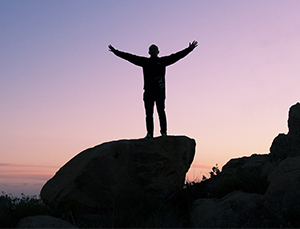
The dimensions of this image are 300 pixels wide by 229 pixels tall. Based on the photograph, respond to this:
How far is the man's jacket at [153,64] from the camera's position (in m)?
10.4

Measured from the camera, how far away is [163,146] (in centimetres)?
964

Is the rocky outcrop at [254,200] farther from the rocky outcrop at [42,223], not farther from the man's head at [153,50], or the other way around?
the man's head at [153,50]

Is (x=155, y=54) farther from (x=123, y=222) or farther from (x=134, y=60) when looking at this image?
(x=123, y=222)

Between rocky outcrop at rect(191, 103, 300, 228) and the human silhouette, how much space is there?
215 centimetres

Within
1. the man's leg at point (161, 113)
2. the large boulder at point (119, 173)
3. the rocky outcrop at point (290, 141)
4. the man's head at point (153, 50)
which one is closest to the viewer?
the large boulder at point (119, 173)

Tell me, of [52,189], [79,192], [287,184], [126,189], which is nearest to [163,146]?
[126,189]

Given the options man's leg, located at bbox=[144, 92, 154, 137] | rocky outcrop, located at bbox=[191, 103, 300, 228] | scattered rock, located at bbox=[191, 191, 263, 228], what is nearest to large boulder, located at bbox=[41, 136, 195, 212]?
man's leg, located at bbox=[144, 92, 154, 137]

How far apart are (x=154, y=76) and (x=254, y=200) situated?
4.71 m

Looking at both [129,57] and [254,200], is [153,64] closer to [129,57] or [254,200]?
[129,57]

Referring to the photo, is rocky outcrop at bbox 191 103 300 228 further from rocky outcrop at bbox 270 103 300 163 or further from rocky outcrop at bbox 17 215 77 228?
rocky outcrop at bbox 17 215 77 228

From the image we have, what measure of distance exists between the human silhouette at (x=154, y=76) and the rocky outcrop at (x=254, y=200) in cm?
215

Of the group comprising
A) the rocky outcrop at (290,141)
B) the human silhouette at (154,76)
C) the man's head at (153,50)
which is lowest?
the rocky outcrop at (290,141)

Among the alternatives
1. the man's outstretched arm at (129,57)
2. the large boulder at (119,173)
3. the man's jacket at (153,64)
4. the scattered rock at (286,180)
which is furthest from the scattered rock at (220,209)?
the man's outstretched arm at (129,57)

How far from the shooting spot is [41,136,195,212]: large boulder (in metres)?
8.83
